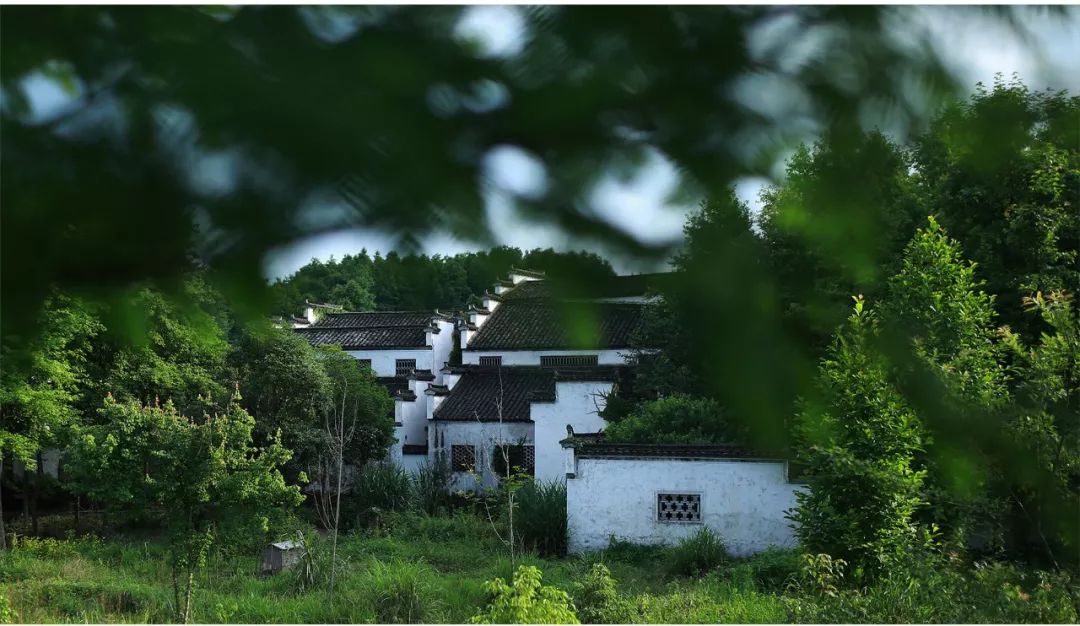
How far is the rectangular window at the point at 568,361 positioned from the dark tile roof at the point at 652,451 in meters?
1.84

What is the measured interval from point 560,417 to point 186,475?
6342 millimetres

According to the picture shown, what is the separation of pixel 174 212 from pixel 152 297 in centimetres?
57

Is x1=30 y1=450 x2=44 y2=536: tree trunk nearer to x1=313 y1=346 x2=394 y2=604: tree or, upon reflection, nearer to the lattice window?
x1=313 y1=346 x2=394 y2=604: tree

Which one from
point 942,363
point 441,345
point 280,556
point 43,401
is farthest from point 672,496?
point 942,363

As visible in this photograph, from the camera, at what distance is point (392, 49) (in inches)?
32.8

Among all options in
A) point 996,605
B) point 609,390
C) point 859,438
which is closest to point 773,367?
point 859,438

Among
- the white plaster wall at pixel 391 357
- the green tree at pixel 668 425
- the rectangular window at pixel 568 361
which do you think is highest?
the white plaster wall at pixel 391 357

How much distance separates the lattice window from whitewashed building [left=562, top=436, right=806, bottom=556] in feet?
0.04

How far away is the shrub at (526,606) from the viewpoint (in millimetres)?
6277

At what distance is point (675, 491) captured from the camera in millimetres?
10453

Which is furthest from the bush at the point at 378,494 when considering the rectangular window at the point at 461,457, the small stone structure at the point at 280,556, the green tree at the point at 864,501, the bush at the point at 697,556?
the green tree at the point at 864,501

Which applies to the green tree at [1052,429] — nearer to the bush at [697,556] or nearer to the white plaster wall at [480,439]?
the bush at [697,556]

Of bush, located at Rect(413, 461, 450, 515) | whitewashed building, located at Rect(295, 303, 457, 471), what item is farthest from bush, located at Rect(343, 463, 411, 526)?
whitewashed building, located at Rect(295, 303, 457, 471)

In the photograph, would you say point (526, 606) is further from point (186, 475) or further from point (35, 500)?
point (35, 500)
